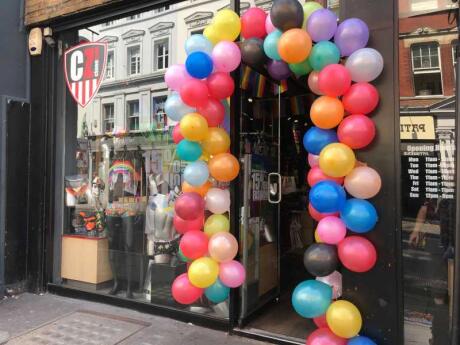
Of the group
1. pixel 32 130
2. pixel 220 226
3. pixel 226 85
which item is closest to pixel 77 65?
pixel 32 130

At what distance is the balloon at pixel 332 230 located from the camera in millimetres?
2830

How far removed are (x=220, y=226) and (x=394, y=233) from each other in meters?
1.43

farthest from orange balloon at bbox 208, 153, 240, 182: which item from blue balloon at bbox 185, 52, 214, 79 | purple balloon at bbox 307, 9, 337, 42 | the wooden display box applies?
the wooden display box

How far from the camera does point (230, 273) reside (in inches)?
132

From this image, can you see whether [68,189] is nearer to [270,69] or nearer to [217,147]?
[217,147]

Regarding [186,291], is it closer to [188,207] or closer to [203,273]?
[203,273]

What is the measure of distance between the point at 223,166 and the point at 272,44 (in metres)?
1.05

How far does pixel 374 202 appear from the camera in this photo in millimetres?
3078

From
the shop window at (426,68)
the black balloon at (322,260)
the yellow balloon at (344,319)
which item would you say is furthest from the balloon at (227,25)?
the yellow balloon at (344,319)

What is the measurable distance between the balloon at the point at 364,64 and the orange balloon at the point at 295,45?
33 cm

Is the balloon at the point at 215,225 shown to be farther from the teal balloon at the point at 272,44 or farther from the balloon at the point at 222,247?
the teal balloon at the point at 272,44

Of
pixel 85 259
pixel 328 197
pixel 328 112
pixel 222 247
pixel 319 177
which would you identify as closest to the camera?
pixel 328 197

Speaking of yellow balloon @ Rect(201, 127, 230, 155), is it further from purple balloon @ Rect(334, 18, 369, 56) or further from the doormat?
the doormat

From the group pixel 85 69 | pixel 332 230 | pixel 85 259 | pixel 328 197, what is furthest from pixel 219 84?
pixel 85 259
